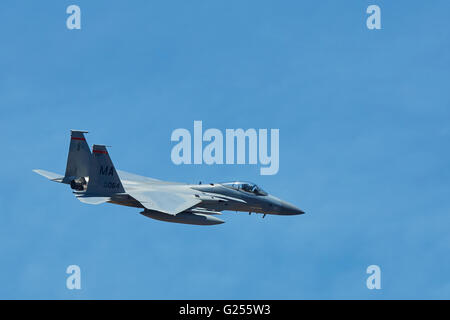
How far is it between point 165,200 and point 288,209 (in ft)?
27.2

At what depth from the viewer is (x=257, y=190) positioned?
49750 mm

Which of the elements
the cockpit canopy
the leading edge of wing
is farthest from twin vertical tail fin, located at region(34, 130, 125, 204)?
the cockpit canopy

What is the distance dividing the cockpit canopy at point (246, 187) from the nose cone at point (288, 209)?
58.0 inches

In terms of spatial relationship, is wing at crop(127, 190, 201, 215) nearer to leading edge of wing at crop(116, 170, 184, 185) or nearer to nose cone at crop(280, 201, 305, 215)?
leading edge of wing at crop(116, 170, 184, 185)

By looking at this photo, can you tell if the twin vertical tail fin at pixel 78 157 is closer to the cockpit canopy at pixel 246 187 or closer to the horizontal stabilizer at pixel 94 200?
the horizontal stabilizer at pixel 94 200

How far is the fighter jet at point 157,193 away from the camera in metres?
45.4

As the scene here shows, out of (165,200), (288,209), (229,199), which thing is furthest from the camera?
(288,209)

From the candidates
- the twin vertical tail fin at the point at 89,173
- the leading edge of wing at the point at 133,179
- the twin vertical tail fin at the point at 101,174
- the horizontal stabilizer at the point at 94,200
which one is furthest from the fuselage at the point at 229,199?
the horizontal stabilizer at the point at 94,200

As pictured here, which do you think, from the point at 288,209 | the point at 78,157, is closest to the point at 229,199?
the point at 288,209

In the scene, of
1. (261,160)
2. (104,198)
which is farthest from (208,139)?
(104,198)

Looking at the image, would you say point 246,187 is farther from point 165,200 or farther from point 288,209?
point 165,200

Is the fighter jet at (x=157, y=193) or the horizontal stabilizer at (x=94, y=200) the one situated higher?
the fighter jet at (x=157, y=193)

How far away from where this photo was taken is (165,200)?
46125mm
